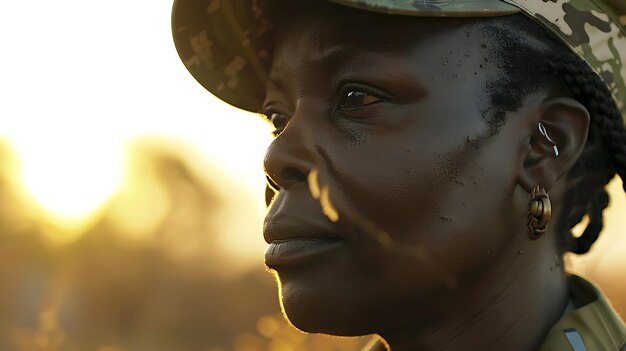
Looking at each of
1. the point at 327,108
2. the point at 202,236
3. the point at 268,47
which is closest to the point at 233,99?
the point at 268,47

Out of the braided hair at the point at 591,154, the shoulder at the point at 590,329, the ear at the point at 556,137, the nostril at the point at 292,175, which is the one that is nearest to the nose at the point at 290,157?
the nostril at the point at 292,175

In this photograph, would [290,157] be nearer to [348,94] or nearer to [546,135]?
[348,94]

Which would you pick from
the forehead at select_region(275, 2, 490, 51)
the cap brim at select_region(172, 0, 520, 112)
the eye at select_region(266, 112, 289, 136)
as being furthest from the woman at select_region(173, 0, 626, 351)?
the cap brim at select_region(172, 0, 520, 112)

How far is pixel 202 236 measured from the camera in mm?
20031

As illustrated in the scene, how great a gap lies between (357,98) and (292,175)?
0.28 metres

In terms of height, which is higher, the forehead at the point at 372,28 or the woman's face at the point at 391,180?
the forehead at the point at 372,28

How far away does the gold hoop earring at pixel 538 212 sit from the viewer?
3041 millimetres

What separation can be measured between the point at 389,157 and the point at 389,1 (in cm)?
42

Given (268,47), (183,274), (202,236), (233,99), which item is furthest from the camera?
(202,236)

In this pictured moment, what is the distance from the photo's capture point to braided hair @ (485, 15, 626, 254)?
122 inches

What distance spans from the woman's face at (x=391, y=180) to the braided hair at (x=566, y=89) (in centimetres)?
4

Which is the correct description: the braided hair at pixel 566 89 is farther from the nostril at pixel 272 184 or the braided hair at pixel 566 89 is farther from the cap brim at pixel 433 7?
the nostril at pixel 272 184

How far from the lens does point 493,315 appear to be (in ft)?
10.3

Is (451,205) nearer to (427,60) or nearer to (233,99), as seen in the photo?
(427,60)
